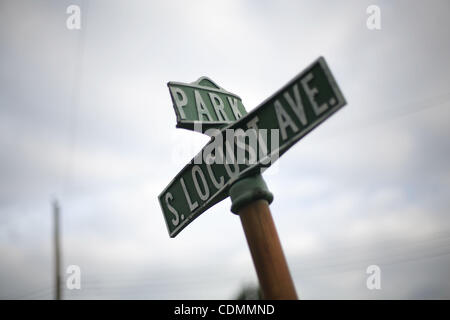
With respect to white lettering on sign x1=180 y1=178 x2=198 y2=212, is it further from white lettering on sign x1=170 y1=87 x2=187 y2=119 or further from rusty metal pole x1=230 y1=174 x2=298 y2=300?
white lettering on sign x1=170 y1=87 x2=187 y2=119

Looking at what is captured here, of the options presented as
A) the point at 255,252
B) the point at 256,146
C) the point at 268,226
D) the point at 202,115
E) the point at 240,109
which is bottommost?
the point at 255,252

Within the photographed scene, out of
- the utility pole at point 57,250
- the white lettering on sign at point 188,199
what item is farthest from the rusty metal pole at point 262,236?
the utility pole at point 57,250

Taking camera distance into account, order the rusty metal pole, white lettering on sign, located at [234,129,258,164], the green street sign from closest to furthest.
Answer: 1. the rusty metal pole
2. white lettering on sign, located at [234,129,258,164]
3. the green street sign

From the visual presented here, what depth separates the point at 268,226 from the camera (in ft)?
6.55

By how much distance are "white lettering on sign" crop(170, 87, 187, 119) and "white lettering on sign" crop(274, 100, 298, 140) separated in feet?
2.18

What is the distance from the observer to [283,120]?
2.10 metres

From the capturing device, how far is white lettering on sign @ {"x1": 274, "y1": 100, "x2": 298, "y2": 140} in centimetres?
206

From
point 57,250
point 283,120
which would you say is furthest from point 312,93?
point 57,250

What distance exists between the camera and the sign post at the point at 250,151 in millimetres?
1903

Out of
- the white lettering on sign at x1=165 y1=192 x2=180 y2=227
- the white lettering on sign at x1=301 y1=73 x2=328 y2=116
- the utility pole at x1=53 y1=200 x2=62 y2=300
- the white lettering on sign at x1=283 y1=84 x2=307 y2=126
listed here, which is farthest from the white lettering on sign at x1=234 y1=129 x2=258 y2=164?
the utility pole at x1=53 y1=200 x2=62 y2=300

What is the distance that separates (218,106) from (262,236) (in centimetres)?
114
